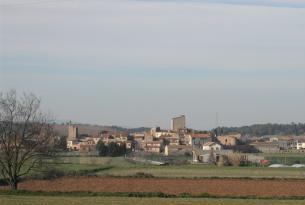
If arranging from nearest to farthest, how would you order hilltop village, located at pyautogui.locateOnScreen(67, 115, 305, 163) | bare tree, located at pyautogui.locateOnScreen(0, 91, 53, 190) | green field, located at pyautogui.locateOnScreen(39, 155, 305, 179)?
bare tree, located at pyautogui.locateOnScreen(0, 91, 53, 190)
green field, located at pyautogui.locateOnScreen(39, 155, 305, 179)
hilltop village, located at pyautogui.locateOnScreen(67, 115, 305, 163)

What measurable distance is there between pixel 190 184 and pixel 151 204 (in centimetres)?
2584

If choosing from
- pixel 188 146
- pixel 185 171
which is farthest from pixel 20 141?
pixel 188 146

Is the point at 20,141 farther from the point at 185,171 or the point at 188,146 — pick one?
the point at 188,146

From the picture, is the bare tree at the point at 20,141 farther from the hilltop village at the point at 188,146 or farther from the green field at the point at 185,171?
the hilltop village at the point at 188,146

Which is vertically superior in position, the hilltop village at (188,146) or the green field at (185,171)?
the hilltop village at (188,146)

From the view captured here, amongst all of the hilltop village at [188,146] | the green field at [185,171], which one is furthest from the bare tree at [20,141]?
the hilltop village at [188,146]

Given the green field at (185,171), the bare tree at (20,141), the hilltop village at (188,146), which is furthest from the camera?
the hilltop village at (188,146)

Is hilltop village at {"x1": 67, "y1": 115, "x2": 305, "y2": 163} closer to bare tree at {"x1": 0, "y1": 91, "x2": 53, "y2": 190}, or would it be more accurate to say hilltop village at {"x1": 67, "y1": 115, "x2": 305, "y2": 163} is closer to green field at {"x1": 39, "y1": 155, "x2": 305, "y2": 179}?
green field at {"x1": 39, "y1": 155, "x2": 305, "y2": 179}

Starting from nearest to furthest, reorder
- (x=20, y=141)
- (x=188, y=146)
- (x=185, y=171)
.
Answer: (x=20, y=141)
(x=185, y=171)
(x=188, y=146)

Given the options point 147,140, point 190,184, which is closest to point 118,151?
point 147,140

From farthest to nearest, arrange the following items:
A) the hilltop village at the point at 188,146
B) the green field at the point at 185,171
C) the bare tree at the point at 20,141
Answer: the hilltop village at the point at 188,146 < the green field at the point at 185,171 < the bare tree at the point at 20,141

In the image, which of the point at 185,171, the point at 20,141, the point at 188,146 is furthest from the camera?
the point at 188,146

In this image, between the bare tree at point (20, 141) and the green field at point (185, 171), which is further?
the green field at point (185, 171)

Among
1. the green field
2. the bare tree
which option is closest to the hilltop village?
the green field
